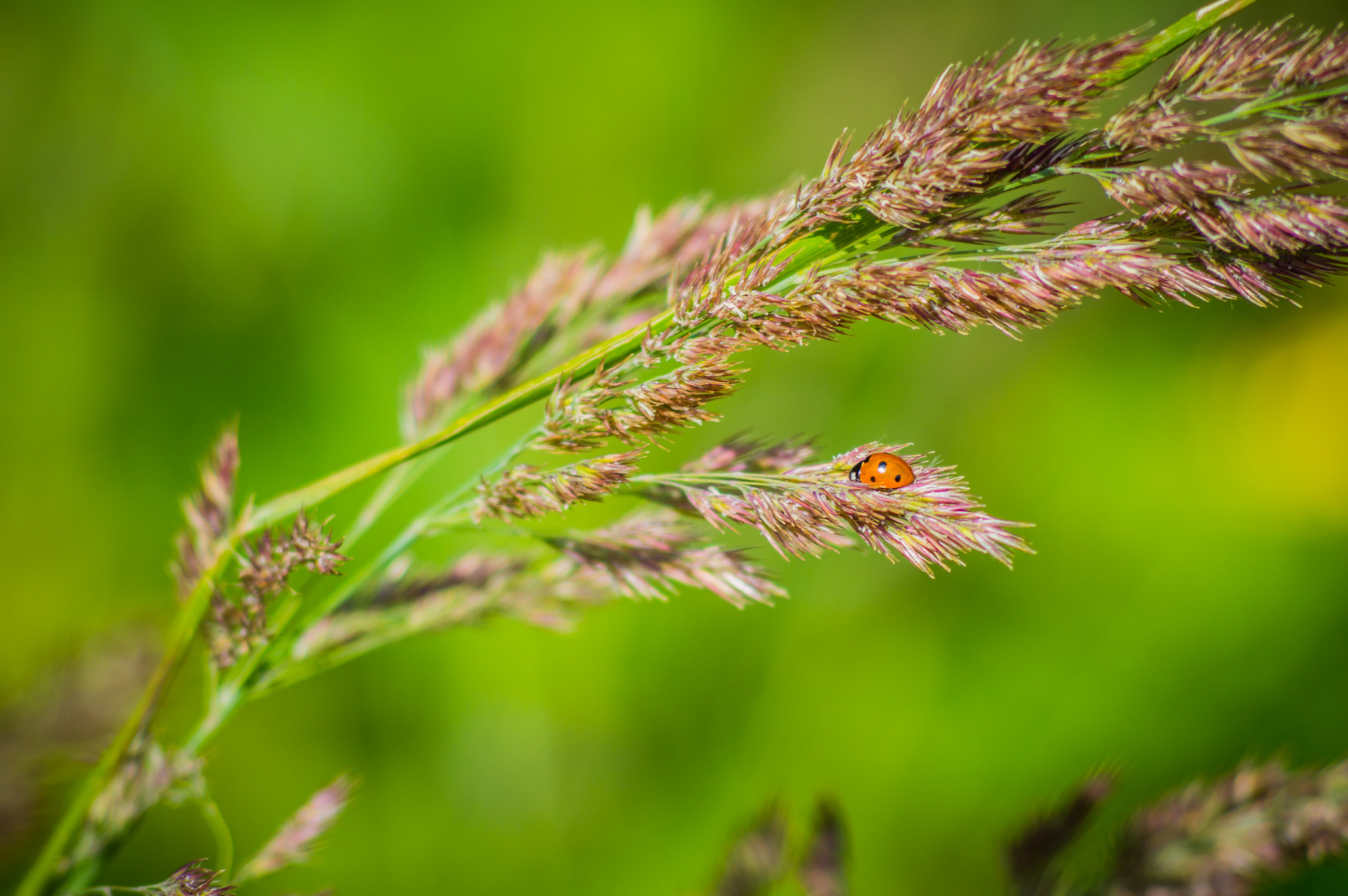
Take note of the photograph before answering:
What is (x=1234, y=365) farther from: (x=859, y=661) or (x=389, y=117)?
(x=389, y=117)

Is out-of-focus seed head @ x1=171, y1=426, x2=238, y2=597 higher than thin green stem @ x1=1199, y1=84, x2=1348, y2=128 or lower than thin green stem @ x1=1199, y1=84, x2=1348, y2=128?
lower

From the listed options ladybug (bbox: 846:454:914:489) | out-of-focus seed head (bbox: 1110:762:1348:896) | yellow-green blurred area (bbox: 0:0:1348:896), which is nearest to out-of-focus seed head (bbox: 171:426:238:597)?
ladybug (bbox: 846:454:914:489)

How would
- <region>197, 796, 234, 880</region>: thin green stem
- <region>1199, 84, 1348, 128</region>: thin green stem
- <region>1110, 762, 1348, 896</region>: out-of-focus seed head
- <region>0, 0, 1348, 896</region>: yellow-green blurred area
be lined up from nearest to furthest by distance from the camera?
<region>1199, 84, 1348, 128</region>: thin green stem
<region>197, 796, 234, 880</region>: thin green stem
<region>1110, 762, 1348, 896</region>: out-of-focus seed head
<region>0, 0, 1348, 896</region>: yellow-green blurred area

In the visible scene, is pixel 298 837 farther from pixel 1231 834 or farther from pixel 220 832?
pixel 1231 834

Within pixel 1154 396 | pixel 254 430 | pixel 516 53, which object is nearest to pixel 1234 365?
pixel 1154 396

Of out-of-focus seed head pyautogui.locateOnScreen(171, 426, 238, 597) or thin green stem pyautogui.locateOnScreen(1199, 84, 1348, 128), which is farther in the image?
out-of-focus seed head pyautogui.locateOnScreen(171, 426, 238, 597)

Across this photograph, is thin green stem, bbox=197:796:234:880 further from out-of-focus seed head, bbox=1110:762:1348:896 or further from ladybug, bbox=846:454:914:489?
out-of-focus seed head, bbox=1110:762:1348:896
